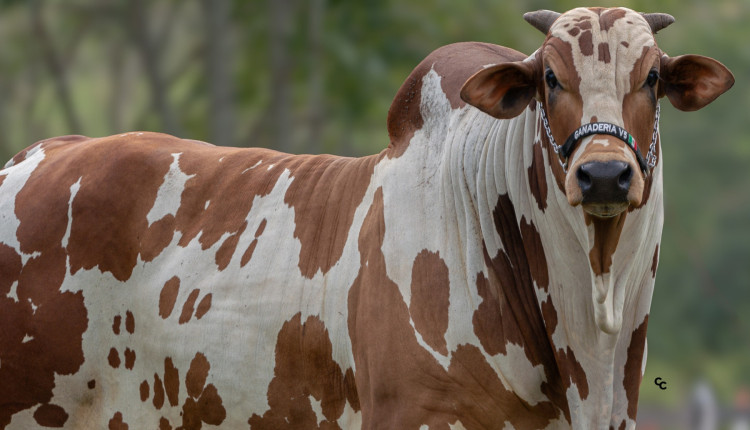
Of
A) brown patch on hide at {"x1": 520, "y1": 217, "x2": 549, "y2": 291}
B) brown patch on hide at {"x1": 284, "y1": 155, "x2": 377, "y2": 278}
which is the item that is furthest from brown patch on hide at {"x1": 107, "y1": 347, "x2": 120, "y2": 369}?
brown patch on hide at {"x1": 520, "y1": 217, "x2": 549, "y2": 291}

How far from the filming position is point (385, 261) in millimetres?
4605

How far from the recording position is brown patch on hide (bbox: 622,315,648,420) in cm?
442

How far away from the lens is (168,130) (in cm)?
1722

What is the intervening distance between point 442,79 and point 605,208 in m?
1.15

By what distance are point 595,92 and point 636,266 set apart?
68cm

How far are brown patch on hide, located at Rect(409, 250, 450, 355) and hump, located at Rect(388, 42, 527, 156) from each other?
55cm

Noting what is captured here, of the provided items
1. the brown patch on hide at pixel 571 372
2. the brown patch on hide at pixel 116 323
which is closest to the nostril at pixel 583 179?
the brown patch on hide at pixel 571 372

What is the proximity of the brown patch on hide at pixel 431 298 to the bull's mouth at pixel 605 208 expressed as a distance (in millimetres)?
694

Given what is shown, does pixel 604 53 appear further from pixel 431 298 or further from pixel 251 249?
pixel 251 249

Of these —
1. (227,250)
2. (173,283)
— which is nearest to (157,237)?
(173,283)

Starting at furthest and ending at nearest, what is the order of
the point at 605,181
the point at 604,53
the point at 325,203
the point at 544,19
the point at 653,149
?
the point at 325,203, the point at 544,19, the point at 653,149, the point at 604,53, the point at 605,181

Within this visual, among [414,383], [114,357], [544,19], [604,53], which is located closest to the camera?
[604,53]

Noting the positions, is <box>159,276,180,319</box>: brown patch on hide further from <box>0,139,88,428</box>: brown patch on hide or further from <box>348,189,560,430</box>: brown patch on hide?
<box>348,189,560,430</box>: brown patch on hide

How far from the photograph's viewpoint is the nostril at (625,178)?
12.9 ft
